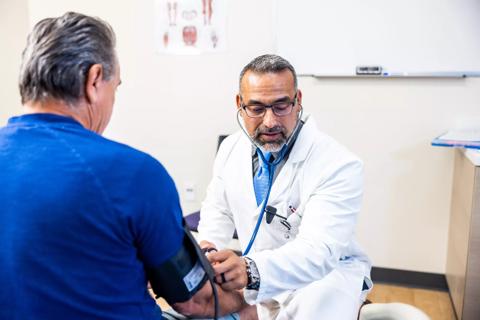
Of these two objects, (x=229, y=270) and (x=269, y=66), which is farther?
(x=269, y=66)

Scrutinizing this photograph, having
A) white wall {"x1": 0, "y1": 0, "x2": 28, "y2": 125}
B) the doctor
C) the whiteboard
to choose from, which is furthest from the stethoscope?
white wall {"x1": 0, "y1": 0, "x2": 28, "y2": 125}

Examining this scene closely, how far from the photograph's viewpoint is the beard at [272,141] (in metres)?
1.37

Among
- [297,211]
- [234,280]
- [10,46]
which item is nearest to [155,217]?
[234,280]

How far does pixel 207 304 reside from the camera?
3.25 feet

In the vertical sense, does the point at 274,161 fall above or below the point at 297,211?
above

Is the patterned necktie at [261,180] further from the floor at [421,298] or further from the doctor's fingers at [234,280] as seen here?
the floor at [421,298]

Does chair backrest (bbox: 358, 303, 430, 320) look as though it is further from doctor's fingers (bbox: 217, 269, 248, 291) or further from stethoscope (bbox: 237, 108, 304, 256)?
doctor's fingers (bbox: 217, 269, 248, 291)

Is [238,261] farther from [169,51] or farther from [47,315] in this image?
[169,51]

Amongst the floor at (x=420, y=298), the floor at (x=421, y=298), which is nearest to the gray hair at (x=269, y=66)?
the floor at (x=420, y=298)

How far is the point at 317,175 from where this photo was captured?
133 cm

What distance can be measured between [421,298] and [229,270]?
5.64 ft

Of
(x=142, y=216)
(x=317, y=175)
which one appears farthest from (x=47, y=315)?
(x=317, y=175)

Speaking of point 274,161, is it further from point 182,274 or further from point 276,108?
point 182,274

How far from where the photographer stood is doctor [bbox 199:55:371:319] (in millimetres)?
1212
